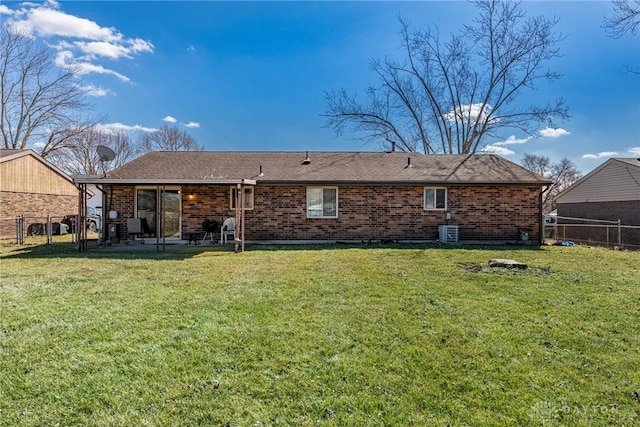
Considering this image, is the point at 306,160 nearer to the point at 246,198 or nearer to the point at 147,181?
the point at 246,198

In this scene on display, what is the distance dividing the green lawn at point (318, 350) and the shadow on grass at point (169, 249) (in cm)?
287

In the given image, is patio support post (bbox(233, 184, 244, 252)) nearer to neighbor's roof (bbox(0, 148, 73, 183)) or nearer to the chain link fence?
the chain link fence

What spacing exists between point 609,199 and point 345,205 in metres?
17.4

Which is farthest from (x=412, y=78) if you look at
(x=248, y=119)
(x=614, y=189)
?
(x=614, y=189)

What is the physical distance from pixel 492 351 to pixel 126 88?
72.1 feet

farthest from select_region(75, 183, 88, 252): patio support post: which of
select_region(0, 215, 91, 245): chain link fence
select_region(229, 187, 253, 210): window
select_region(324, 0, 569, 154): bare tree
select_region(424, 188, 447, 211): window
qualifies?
select_region(324, 0, 569, 154): bare tree

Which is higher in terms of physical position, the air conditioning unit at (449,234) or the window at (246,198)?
the window at (246,198)

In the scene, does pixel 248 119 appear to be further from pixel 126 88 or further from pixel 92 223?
pixel 92 223

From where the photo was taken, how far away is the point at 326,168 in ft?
44.3

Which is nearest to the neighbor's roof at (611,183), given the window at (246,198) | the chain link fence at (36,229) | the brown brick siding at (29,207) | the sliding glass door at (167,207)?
the window at (246,198)

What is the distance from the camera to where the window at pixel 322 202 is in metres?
12.6

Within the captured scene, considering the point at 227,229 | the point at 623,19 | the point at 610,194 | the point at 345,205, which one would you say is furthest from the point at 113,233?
the point at 610,194

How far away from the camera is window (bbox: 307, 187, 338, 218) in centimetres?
1256

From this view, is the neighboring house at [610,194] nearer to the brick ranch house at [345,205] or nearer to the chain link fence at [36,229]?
the brick ranch house at [345,205]
